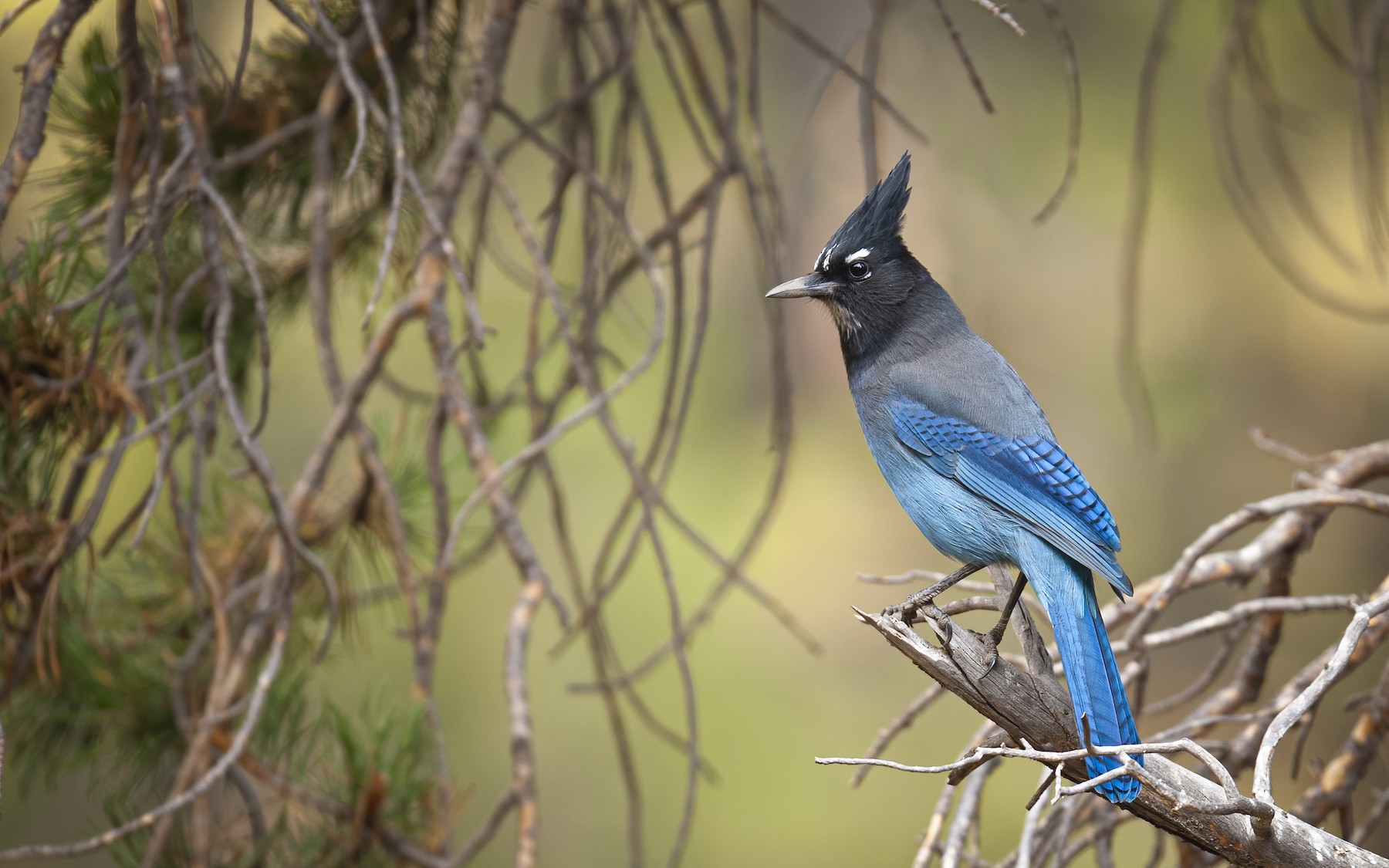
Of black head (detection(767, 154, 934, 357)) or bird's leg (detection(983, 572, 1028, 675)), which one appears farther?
black head (detection(767, 154, 934, 357))

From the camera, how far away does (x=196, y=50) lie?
2.27 m

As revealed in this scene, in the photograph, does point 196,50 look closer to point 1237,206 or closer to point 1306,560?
point 1237,206

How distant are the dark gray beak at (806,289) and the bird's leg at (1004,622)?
1.95 feet

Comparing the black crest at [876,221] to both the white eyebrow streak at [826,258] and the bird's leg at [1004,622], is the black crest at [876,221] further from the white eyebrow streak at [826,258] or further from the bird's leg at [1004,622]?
the bird's leg at [1004,622]

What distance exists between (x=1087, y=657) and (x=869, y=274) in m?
0.87

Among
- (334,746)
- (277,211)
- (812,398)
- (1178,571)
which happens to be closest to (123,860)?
(334,746)

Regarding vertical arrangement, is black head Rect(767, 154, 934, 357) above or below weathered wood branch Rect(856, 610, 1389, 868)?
above

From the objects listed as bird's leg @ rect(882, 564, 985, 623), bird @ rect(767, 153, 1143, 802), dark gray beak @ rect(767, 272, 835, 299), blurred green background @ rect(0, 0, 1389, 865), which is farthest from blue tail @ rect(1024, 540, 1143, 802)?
blurred green background @ rect(0, 0, 1389, 865)

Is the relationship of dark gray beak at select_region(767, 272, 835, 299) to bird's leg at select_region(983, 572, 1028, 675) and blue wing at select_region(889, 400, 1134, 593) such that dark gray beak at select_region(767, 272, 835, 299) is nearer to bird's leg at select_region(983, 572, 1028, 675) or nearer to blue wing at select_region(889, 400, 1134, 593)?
blue wing at select_region(889, 400, 1134, 593)

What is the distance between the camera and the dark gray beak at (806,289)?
81.4 inches

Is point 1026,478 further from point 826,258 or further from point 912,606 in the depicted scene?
point 826,258

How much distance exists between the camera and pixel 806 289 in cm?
215

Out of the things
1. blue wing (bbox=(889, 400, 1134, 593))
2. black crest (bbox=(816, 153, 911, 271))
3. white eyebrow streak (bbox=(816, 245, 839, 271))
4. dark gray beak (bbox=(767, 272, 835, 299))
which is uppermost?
black crest (bbox=(816, 153, 911, 271))

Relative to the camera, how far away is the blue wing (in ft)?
6.10
